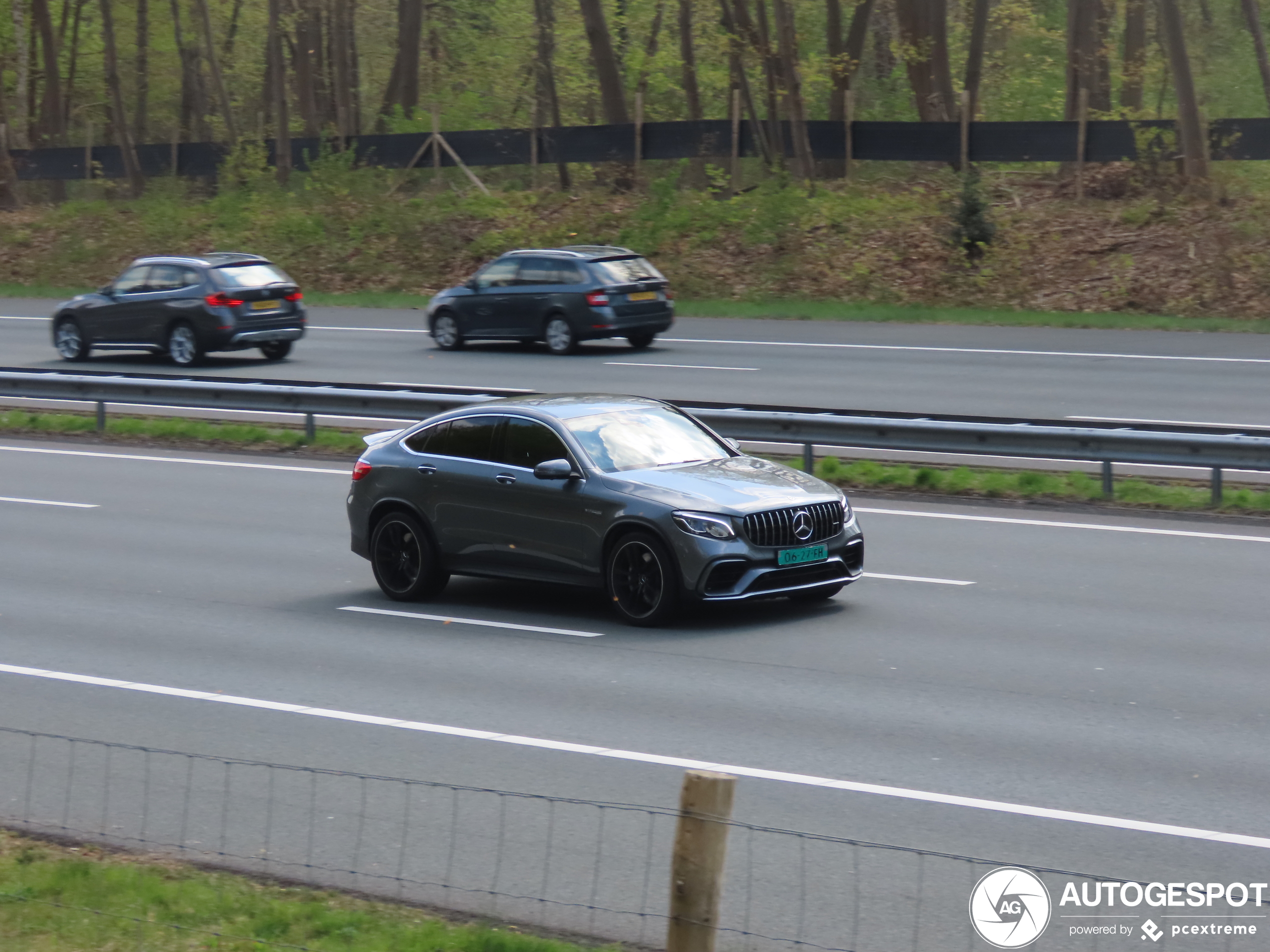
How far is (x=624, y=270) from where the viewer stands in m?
28.4

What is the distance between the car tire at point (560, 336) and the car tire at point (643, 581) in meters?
17.3

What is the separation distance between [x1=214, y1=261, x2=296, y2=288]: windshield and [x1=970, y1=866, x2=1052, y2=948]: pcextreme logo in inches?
930

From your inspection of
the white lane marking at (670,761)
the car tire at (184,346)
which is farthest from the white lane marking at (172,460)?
the white lane marking at (670,761)

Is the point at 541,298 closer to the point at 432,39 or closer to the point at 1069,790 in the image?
the point at 1069,790

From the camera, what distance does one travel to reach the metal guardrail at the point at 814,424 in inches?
605

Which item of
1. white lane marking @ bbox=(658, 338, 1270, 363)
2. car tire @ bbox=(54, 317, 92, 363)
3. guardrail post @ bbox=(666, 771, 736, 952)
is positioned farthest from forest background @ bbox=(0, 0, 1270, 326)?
guardrail post @ bbox=(666, 771, 736, 952)

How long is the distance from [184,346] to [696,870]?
81.6 feet

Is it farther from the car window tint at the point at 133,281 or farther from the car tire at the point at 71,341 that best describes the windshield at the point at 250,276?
the car tire at the point at 71,341

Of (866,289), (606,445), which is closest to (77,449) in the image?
(606,445)

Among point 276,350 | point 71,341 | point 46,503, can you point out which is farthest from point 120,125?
point 46,503

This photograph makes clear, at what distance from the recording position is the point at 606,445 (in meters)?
11.6

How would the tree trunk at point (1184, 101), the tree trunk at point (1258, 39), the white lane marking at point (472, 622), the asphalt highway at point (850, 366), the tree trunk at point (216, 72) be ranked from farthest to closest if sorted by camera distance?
the tree trunk at point (216, 72), the tree trunk at point (1258, 39), the tree trunk at point (1184, 101), the asphalt highway at point (850, 366), the white lane marking at point (472, 622)

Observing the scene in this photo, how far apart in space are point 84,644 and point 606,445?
375 cm

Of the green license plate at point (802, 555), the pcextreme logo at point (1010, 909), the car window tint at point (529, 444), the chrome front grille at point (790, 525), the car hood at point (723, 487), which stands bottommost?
the pcextreme logo at point (1010, 909)
